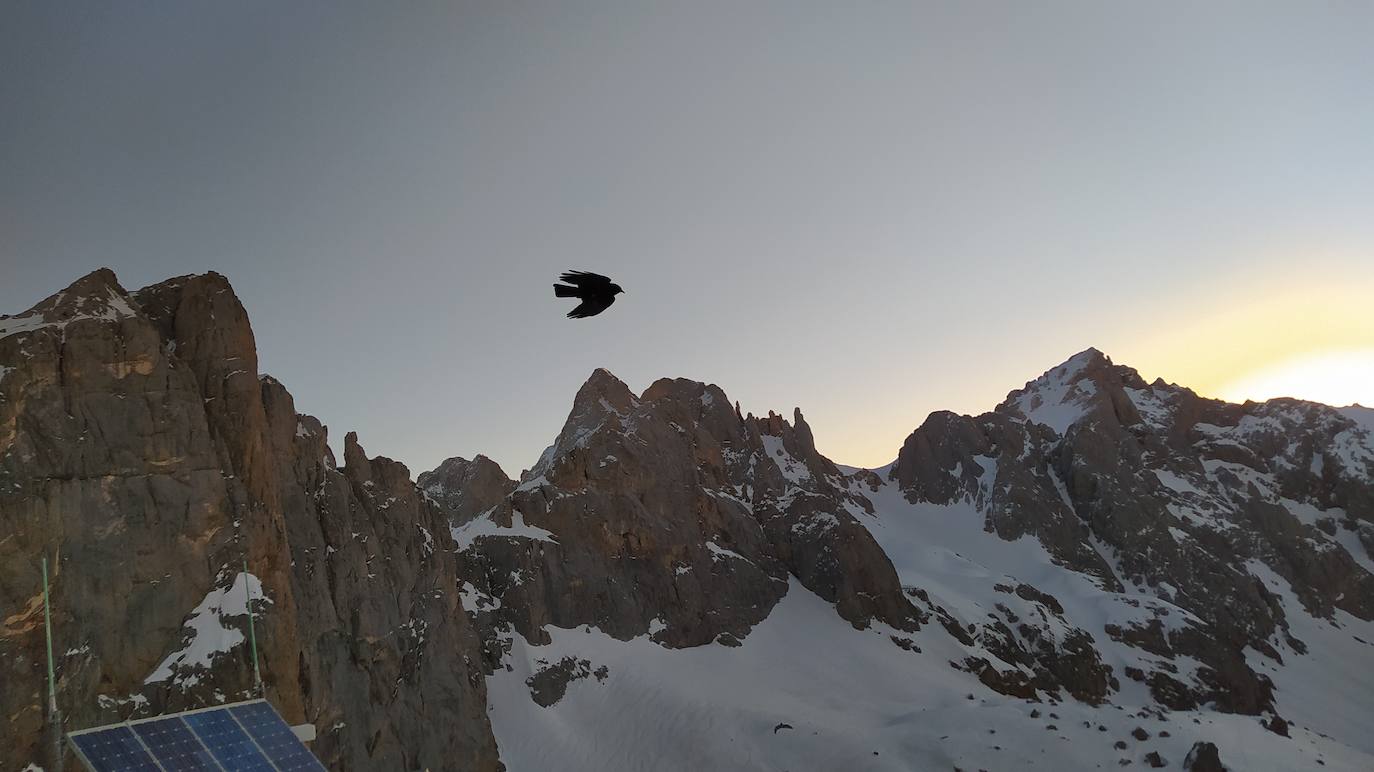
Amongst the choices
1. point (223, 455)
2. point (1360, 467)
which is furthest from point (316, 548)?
point (1360, 467)

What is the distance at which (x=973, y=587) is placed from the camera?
446 feet

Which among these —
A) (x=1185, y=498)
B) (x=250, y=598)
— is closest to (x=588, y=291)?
(x=250, y=598)

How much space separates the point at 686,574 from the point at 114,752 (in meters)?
80.8

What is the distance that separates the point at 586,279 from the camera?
22297 millimetres

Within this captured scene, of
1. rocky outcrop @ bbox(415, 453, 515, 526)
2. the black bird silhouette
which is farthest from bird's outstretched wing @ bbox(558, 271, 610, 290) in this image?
rocky outcrop @ bbox(415, 453, 515, 526)

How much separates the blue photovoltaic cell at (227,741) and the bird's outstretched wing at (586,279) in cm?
2195

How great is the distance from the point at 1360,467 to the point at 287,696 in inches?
7141

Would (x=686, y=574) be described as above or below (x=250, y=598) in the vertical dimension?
above

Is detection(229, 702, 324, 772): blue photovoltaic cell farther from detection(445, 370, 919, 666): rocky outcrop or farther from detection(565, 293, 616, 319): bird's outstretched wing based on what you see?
detection(445, 370, 919, 666): rocky outcrop

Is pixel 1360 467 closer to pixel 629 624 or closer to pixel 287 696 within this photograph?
pixel 629 624

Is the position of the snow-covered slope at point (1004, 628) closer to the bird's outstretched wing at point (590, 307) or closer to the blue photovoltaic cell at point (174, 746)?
the blue photovoltaic cell at point (174, 746)

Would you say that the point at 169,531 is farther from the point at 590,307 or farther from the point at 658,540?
the point at 658,540

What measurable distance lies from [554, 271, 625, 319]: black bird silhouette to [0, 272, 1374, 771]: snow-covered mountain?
3007 centimetres

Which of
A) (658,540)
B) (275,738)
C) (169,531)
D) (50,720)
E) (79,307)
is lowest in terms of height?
(275,738)
